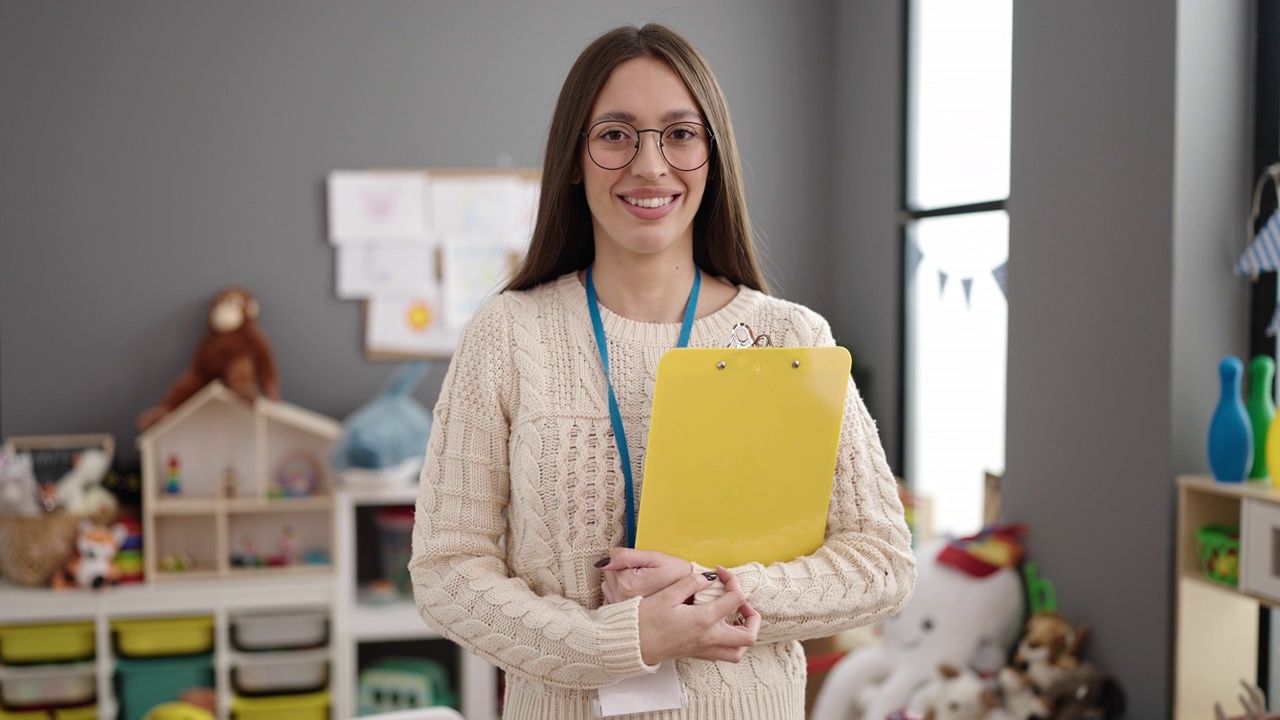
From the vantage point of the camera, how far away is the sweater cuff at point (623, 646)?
0.94 m

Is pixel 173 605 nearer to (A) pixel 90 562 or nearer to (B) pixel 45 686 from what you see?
(A) pixel 90 562

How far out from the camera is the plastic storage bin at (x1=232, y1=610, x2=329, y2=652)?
3164 mm

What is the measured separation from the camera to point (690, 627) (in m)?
0.95

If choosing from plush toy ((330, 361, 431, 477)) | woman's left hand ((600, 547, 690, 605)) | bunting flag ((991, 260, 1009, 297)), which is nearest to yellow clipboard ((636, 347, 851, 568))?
woman's left hand ((600, 547, 690, 605))

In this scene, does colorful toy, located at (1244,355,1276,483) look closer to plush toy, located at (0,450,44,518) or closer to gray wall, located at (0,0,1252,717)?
gray wall, located at (0,0,1252,717)

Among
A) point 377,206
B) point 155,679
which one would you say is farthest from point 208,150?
point 155,679

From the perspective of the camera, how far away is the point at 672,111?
1.03m

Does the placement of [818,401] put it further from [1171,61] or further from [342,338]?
[342,338]

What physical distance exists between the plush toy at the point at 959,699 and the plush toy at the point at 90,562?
229 centimetres

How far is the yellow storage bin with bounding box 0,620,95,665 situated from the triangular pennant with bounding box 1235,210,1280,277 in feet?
10.3

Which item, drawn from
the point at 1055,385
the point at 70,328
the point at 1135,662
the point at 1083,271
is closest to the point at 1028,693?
the point at 1135,662

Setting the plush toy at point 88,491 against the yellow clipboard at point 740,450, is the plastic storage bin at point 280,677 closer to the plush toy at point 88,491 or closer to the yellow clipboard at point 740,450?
the plush toy at point 88,491

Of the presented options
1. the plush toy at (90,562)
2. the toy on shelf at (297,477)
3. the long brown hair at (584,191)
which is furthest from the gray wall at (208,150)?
the long brown hair at (584,191)

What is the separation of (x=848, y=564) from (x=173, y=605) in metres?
2.66
